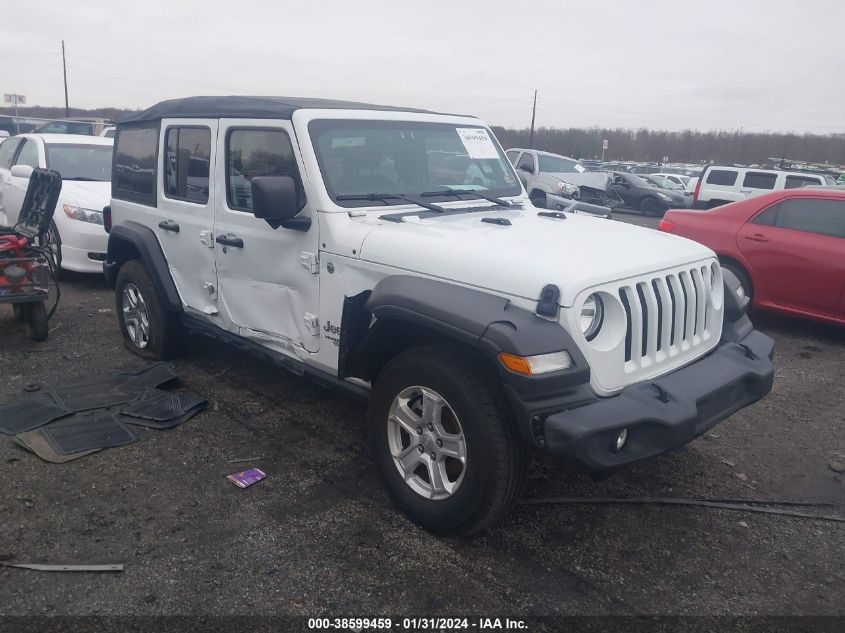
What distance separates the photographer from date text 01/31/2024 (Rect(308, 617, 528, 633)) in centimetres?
268

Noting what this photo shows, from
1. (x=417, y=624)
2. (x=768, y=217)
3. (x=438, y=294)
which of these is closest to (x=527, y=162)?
(x=768, y=217)

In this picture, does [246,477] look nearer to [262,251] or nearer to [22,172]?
[262,251]

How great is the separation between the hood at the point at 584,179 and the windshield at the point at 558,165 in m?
0.15

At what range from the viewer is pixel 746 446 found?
4418 millimetres

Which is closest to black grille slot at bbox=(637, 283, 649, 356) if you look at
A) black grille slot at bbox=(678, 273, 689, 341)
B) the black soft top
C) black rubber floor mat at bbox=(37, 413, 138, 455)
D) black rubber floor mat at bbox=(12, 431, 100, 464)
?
black grille slot at bbox=(678, 273, 689, 341)

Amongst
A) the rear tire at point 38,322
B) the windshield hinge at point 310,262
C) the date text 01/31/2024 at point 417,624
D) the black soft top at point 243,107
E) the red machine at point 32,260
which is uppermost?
the black soft top at point 243,107

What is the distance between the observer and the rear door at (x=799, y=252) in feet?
21.4

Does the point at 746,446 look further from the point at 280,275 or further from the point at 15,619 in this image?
the point at 15,619

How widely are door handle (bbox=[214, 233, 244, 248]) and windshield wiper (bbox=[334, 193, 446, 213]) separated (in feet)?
2.79

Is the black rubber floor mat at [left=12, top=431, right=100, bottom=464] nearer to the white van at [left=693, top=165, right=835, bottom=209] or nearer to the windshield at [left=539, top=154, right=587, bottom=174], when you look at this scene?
the windshield at [left=539, top=154, right=587, bottom=174]

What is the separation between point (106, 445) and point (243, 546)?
143 centimetres

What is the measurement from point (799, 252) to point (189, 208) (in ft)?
18.7

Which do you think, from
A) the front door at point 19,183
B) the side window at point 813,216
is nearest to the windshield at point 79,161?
the front door at point 19,183

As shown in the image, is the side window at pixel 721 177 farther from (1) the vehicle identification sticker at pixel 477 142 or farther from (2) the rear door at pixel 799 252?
(1) the vehicle identification sticker at pixel 477 142
